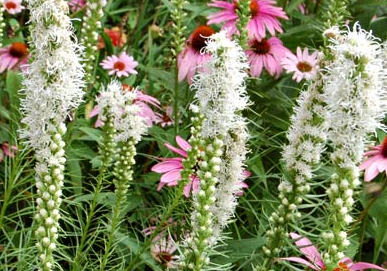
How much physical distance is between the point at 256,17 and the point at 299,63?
0.26 m

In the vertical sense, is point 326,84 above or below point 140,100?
above

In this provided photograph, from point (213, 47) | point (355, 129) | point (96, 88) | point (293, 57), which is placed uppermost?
point (213, 47)

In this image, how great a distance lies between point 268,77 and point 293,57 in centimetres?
28

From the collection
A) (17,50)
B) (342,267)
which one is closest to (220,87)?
(342,267)

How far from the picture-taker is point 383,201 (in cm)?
228

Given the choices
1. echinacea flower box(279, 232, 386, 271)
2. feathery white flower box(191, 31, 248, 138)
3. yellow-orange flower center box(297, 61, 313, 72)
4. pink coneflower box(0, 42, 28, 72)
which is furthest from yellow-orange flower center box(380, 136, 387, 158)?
pink coneflower box(0, 42, 28, 72)

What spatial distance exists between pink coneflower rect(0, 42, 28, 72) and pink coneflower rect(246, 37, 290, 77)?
0.94m

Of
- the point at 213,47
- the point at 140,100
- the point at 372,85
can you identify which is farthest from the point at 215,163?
the point at 140,100

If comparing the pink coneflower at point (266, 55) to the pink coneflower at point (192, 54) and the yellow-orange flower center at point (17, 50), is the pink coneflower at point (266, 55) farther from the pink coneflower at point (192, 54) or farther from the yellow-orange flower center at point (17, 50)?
the yellow-orange flower center at point (17, 50)

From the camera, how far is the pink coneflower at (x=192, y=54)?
2.77 metres

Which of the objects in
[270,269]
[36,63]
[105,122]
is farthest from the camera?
[105,122]

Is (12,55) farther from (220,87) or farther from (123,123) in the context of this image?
(220,87)

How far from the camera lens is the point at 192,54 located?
9.29 feet

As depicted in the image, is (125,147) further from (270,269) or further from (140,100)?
(140,100)
